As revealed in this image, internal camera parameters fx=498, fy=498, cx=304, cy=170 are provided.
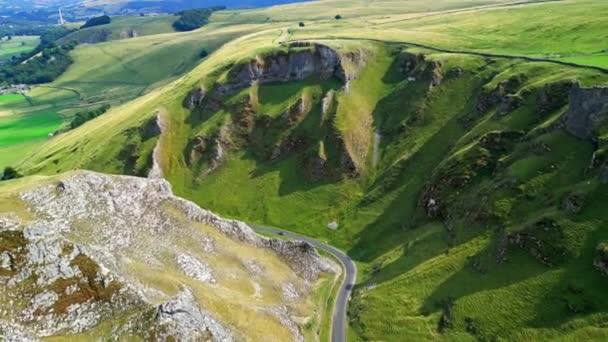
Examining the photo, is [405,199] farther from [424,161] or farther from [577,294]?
[577,294]

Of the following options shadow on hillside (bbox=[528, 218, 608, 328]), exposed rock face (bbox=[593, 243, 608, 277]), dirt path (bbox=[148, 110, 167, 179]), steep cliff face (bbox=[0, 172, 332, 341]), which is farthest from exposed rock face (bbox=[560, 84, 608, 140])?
dirt path (bbox=[148, 110, 167, 179])

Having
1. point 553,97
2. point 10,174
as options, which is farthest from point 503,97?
point 10,174


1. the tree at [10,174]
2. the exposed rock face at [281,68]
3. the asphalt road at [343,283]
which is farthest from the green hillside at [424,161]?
the tree at [10,174]

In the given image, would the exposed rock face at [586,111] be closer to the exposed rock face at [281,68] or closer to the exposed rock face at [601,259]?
the exposed rock face at [601,259]

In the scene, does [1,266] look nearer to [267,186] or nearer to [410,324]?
[410,324]

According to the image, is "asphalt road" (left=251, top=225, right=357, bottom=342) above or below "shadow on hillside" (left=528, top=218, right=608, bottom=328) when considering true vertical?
below

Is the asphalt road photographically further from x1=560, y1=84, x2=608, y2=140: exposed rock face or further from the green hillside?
x1=560, y1=84, x2=608, y2=140: exposed rock face
